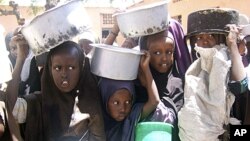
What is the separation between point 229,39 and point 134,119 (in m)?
0.80

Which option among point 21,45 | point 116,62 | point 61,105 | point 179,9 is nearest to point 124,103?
point 116,62

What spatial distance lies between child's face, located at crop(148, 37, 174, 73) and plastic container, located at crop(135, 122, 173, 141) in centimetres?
42

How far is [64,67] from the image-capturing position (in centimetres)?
230

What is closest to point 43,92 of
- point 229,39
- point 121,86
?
point 121,86

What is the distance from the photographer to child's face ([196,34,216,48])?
241 centimetres

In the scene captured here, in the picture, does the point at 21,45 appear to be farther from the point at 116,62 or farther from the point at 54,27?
the point at 116,62

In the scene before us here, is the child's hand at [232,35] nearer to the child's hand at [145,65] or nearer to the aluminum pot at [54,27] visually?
the child's hand at [145,65]

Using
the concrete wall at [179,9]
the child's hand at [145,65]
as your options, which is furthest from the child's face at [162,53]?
the concrete wall at [179,9]

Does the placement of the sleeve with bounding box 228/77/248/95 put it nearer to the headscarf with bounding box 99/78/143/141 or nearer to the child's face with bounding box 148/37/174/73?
the child's face with bounding box 148/37/174/73

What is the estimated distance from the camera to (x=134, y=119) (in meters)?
2.39

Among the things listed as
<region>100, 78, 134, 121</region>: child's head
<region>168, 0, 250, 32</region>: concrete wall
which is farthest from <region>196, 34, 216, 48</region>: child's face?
<region>168, 0, 250, 32</region>: concrete wall

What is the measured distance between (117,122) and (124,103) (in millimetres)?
146

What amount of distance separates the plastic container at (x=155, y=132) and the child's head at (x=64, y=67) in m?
0.53

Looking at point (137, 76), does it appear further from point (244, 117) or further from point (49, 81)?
point (244, 117)
